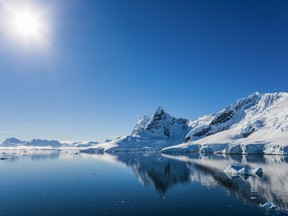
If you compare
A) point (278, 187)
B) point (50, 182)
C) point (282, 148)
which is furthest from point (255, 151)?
point (50, 182)

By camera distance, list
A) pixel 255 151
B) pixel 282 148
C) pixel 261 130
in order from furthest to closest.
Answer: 1. pixel 261 130
2. pixel 255 151
3. pixel 282 148

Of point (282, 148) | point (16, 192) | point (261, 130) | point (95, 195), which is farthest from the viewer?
point (261, 130)

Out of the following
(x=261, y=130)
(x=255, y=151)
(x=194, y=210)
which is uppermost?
(x=261, y=130)

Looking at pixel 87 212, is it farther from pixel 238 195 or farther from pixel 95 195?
pixel 238 195

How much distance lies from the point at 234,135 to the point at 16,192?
15188 cm

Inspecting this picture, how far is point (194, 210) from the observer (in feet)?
129

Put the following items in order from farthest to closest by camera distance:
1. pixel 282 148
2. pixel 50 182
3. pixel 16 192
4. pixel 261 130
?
pixel 261 130, pixel 282 148, pixel 50 182, pixel 16 192

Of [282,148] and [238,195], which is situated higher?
[282,148]

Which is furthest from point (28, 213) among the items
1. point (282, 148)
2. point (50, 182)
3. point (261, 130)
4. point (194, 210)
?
point (261, 130)

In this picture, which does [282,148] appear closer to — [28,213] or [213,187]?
[213,187]

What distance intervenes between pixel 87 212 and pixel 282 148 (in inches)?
4330

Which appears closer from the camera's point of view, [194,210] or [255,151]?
[194,210]

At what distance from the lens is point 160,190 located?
5538 cm

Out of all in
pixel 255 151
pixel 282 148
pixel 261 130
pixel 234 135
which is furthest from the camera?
pixel 234 135
